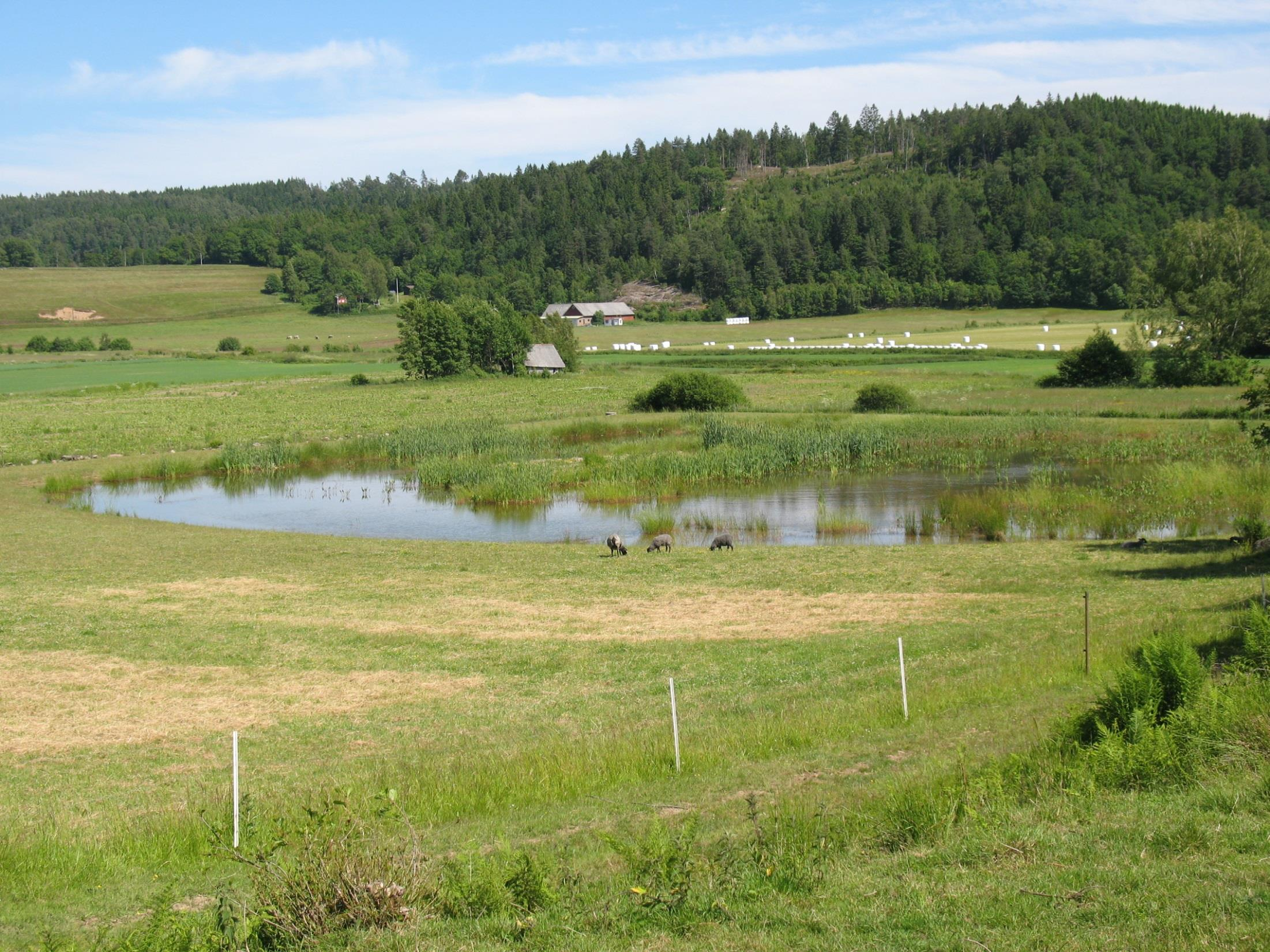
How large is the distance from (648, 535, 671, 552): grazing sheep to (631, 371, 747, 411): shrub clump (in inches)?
1324

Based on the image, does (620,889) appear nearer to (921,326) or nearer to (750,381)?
(750,381)

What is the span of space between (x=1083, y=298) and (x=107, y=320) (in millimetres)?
131761

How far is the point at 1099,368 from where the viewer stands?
213 feet

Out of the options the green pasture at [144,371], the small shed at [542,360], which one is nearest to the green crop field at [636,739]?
the green pasture at [144,371]

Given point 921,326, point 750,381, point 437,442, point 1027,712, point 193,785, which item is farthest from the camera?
point 921,326

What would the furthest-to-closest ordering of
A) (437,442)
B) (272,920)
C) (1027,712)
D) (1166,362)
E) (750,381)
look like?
(750,381), (1166,362), (437,442), (1027,712), (272,920)

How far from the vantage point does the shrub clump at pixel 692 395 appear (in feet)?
199

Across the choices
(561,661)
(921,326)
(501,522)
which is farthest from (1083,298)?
(561,661)

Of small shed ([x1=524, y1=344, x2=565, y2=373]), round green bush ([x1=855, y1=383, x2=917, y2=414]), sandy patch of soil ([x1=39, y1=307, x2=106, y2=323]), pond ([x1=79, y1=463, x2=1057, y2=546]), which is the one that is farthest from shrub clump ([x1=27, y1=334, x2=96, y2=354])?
round green bush ([x1=855, y1=383, x2=917, y2=414])

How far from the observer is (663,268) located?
655ft

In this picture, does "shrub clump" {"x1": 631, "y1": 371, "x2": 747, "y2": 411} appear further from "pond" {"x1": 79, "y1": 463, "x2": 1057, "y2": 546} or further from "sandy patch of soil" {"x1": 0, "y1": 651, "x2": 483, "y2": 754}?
"sandy patch of soil" {"x1": 0, "y1": 651, "x2": 483, "y2": 754}

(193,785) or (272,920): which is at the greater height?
(272,920)

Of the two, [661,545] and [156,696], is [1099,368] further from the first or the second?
[156,696]

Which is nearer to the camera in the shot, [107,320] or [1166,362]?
[1166,362]
